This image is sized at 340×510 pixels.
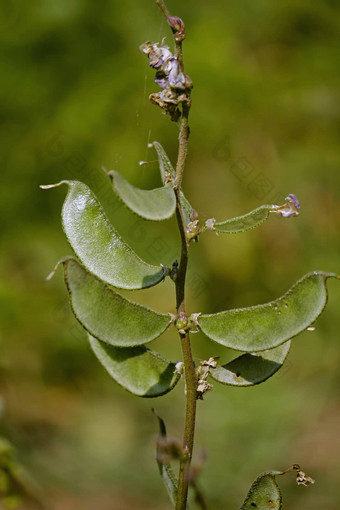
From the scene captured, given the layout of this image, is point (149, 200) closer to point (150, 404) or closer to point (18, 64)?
point (150, 404)

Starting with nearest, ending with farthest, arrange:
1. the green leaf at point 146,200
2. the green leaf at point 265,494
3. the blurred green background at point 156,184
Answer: the green leaf at point 146,200 < the green leaf at point 265,494 < the blurred green background at point 156,184

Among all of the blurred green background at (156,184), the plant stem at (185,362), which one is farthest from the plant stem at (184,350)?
the blurred green background at (156,184)

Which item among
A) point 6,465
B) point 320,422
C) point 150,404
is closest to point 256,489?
point 6,465

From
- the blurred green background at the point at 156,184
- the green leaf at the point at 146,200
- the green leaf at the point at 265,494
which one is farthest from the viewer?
the blurred green background at the point at 156,184

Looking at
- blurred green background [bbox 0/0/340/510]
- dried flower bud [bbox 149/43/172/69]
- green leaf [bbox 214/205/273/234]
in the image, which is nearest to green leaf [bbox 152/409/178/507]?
green leaf [bbox 214/205/273/234]

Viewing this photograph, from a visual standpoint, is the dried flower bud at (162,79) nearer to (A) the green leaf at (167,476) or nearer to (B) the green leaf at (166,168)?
(B) the green leaf at (166,168)

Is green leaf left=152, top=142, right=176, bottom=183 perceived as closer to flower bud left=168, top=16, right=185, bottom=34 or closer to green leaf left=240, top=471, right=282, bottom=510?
flower bud left=168, top=16, right=185, bottom=34
